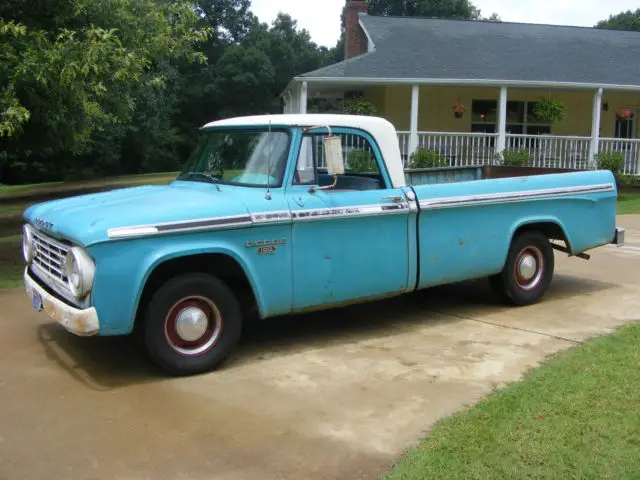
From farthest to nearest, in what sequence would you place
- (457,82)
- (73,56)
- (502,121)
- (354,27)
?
(354,27) → (502,121) → (457,82) → (73,56)

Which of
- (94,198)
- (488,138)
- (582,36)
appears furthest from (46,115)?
(582,36)

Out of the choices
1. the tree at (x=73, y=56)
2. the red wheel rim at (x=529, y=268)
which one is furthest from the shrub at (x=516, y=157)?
the red wheel rim at (x=529, y=268)

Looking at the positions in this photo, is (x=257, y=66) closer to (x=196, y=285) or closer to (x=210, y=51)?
(x=210, y=51)

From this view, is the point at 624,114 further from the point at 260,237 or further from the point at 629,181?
the point at 260,237

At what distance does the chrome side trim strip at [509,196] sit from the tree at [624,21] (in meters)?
63.3

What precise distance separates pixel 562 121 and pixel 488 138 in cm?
332

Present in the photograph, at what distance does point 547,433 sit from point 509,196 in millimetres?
3169

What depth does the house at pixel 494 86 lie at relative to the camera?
63.0ft

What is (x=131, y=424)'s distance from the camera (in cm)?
427

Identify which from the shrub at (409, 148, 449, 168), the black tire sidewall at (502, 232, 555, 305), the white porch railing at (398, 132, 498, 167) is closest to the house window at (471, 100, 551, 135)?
the white porch railing at (398, 132, 498, 167)

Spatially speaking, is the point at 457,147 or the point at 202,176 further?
the point at 457,147

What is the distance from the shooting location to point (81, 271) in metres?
4.59

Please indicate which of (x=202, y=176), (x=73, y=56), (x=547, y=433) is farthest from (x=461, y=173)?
(x=547, y=433)

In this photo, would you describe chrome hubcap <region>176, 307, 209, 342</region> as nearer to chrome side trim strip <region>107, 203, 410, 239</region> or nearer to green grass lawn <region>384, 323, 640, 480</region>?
chrome side trim strip <region>107, 203, 410, 239</region>
